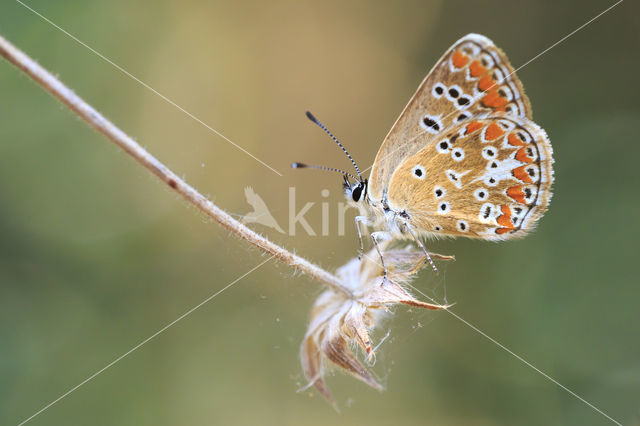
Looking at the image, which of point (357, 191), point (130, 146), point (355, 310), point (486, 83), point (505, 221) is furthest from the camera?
point (357, 191)

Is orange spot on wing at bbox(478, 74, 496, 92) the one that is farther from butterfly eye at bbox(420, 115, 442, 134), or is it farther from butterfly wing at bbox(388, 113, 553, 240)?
butterfly eye at bbox(420, 115, 442, 134)

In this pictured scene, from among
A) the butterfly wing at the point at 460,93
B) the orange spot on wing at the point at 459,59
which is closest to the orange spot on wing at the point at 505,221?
the butterfly wing at the point at 460,93

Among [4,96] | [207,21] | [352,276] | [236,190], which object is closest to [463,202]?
[352,276]

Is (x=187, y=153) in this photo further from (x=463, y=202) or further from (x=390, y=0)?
(x=463, y=202)

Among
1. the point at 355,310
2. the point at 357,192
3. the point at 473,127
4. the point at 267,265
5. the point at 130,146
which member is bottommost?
the point at 267,265

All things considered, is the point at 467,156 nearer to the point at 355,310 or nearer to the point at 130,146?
the point at 355,310

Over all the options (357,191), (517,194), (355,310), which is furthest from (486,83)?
(355,310)

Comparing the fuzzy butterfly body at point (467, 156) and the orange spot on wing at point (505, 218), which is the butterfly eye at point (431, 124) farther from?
the orange spot on wing at point (505, 218)
